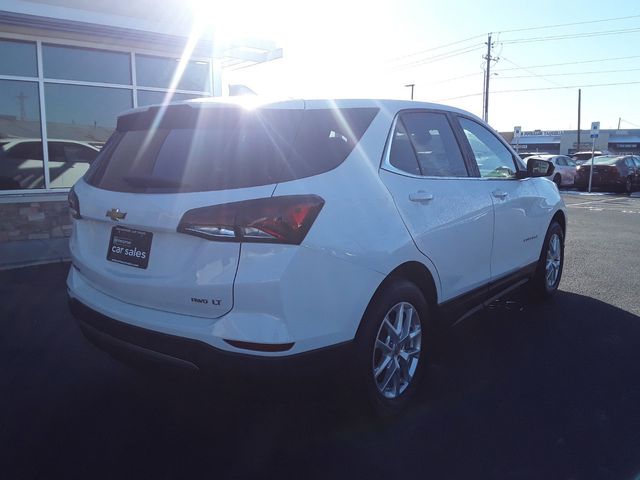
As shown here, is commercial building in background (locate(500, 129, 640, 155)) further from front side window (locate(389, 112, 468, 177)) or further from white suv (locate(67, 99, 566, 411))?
white suv (locate(67, 99, 566, 411))

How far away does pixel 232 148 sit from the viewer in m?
2.65

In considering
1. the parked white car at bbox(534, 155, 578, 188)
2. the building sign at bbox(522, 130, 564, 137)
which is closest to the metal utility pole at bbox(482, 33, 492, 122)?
the parked white car at bbox(534, 155, 578, 188)

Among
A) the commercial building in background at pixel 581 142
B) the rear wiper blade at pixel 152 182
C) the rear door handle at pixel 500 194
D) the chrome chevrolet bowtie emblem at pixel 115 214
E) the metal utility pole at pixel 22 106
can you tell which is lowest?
the chrome chevrolet bowtie emblem at pixel 115 214

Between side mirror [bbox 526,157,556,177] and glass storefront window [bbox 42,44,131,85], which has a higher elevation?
glass storefront window [bbox 42,44,131,85]

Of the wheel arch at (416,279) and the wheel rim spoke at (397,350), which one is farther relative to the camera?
the wheel rim spoke at (397,350)

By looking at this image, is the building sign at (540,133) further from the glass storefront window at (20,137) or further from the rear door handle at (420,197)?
the rear door handle at (420,197)

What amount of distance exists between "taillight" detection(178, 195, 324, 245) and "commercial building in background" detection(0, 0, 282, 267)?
5.77 meters

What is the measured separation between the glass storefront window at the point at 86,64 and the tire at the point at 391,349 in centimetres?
735

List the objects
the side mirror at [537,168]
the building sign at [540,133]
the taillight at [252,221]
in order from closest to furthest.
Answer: the taillight at [252,221], the side mirror at [537,168], the building sign at [540,133]

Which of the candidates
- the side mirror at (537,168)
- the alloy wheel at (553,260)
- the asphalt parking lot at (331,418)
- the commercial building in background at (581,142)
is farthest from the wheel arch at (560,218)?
the commercial building in background at (581,142)

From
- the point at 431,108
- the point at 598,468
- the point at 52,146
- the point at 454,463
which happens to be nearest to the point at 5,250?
the point at 52,146

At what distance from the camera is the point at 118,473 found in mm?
2670

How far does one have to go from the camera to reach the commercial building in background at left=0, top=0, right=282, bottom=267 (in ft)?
24.2

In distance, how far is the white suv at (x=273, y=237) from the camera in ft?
7.98
